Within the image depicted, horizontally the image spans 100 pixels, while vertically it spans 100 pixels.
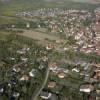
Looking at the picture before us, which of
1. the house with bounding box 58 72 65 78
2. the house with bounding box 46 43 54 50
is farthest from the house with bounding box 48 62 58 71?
the house with bounding box 46 43 54 50

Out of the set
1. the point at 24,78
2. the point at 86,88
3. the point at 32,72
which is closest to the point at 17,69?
the point at 32,72

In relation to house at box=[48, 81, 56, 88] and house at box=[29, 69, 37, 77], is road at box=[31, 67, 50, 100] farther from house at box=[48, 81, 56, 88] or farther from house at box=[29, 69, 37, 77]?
house at box=[29, 69, 37, 77]

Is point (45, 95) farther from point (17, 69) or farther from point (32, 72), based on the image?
point (17, 69)

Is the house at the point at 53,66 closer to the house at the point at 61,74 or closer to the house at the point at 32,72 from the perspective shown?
the house at the point at 61,74

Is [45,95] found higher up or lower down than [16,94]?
lower down

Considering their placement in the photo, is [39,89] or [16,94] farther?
[39,89]

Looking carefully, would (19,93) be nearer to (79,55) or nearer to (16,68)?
(16,68)

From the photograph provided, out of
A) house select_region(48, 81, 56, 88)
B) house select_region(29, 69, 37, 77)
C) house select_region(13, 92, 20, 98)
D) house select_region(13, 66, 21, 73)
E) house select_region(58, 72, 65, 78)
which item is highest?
house select_region(13, 66, 21, 73)

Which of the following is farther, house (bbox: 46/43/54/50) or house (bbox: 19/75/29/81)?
house (bbox: 46/43/54/50)
